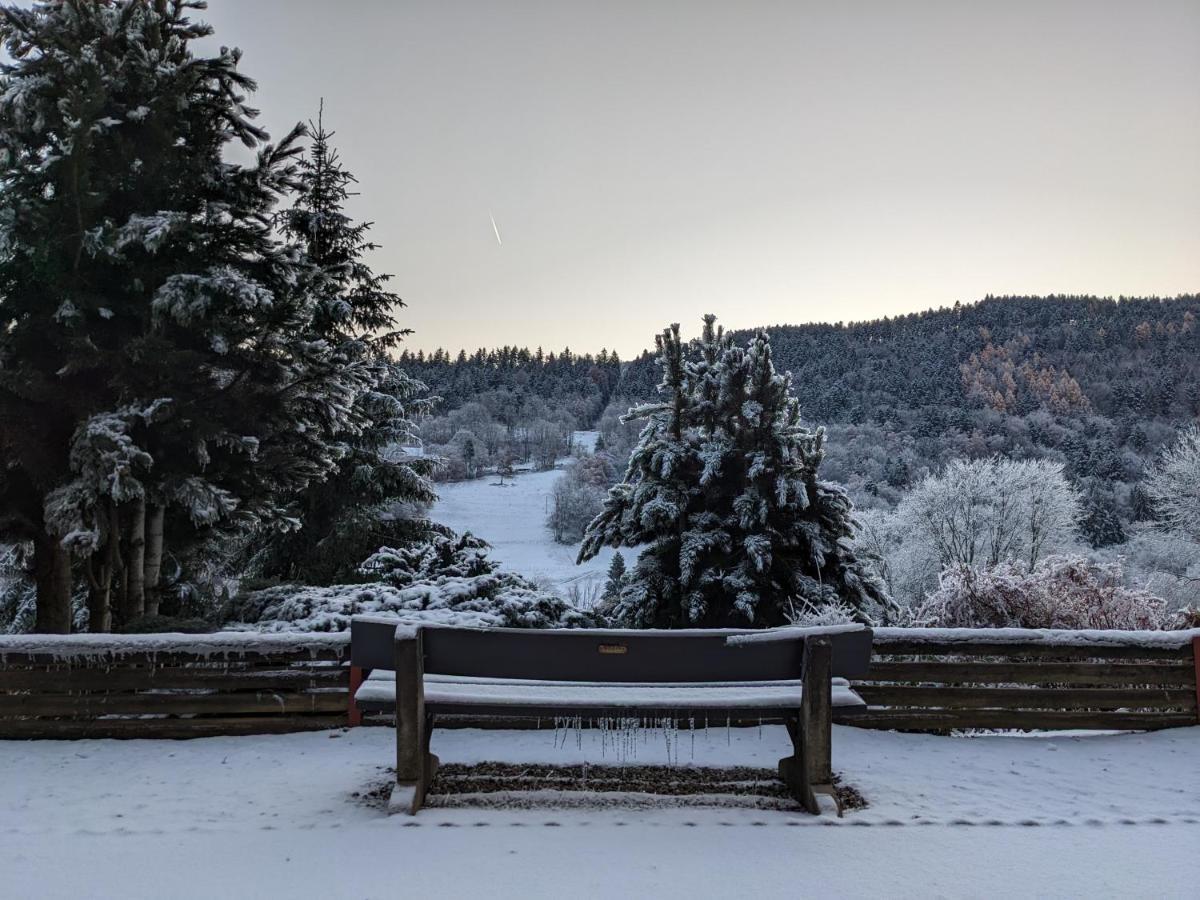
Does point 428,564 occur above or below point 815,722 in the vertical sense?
above

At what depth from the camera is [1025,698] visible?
6035mm

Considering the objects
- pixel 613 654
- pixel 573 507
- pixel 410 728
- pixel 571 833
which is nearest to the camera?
pixel 571 833

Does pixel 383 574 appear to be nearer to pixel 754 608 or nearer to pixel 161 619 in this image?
pixel 161 619

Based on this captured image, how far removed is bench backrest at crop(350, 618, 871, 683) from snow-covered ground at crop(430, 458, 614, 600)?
53391mm

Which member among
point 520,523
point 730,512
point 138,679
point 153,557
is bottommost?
point 520,523

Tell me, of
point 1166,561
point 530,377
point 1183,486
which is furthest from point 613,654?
point 530,377

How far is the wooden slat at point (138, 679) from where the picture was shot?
5.79 metres

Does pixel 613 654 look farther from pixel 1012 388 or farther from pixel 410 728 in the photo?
pixel 1012 388

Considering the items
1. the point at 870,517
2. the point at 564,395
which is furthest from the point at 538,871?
the point at 564,395

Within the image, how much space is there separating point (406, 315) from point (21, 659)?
11781 mm

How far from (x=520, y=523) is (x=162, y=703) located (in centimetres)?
8272

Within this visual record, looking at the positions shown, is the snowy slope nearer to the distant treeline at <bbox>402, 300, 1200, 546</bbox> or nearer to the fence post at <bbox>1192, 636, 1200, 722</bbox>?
the distant treeline at <bbox>402, 300, 1200, 546</bbox>

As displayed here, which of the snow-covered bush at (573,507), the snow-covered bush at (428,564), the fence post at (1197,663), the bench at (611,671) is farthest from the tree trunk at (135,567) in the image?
the snow-covered bush at (573,507)

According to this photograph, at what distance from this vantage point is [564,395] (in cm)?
13288
